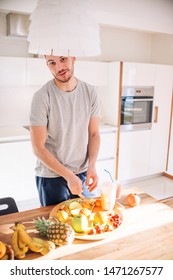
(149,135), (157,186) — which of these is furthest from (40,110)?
(157,186)

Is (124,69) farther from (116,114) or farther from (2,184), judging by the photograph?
(2,184)

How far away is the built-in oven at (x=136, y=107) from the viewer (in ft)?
9.89

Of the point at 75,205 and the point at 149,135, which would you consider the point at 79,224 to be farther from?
the point at 149,135

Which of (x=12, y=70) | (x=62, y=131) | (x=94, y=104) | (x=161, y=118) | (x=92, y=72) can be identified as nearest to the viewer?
(x=62, y=131)

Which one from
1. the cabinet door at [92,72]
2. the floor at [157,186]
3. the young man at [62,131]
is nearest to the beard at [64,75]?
the young man at [62,131]

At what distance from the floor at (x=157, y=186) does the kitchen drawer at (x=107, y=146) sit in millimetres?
493

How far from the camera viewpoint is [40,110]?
1.29 meters

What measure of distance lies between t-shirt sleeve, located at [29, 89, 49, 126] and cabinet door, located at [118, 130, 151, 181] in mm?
1844

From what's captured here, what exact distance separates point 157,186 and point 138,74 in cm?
129

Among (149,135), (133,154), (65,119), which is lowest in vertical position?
(133,154)

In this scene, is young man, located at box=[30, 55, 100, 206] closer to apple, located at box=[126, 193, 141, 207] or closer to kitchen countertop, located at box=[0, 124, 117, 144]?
apple, located at box=[126, 193, 141, 207]

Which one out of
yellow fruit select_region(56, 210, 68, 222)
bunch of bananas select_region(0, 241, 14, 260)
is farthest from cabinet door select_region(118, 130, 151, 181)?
bunch of bananas select_region(0, 241, 14, 260)

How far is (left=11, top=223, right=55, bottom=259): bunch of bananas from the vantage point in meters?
0.91

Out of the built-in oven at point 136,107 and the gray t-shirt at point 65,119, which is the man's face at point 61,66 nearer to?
the gray t-shirt at point 65,119
